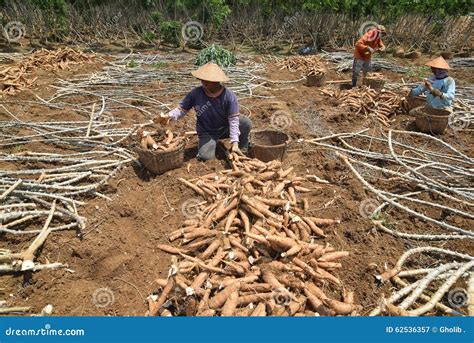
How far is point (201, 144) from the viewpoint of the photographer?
4.30 meters

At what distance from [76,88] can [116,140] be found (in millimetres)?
3092

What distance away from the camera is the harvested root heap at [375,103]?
6.01m

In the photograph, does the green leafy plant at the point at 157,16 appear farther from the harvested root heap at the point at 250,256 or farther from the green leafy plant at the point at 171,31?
the harvested root heap at the point at 250,256

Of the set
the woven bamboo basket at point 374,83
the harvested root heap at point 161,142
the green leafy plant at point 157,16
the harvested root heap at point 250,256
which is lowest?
the harvested root heap at point 250,256

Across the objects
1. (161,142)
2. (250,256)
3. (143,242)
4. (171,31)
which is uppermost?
(171,31)

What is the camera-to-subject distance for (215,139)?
442cm

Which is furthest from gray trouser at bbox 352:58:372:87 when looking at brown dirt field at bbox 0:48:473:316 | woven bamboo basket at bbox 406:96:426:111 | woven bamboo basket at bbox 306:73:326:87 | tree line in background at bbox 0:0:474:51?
tree line in background at bbox 0:0:474:51

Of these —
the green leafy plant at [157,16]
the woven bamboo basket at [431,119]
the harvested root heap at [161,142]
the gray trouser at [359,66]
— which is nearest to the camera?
the harvested root heap at [161,142]

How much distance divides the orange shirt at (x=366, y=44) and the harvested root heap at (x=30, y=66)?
674cm

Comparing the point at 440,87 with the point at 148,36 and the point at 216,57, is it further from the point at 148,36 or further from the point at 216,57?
the point at 148,36

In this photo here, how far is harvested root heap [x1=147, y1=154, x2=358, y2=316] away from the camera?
2375 mm

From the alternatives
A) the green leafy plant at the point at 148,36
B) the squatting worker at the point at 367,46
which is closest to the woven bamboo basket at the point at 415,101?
the squatting worker at the point at 367,46

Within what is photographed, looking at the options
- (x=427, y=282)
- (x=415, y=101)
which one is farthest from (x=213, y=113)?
(x=415, y=101)

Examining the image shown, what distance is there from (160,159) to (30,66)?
6469mm
